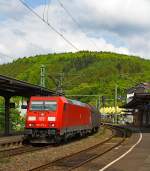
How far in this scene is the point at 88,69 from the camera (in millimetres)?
110750

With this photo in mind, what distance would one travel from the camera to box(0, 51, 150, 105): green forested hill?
7766cm

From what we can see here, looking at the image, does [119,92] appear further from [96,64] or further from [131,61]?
[131,61]

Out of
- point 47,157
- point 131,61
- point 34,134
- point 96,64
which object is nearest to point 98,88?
point 96,64

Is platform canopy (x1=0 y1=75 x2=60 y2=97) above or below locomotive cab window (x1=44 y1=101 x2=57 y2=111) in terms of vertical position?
above

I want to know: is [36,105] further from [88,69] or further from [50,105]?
[88,69]

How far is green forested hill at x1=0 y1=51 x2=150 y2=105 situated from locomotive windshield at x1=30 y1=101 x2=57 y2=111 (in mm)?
39505

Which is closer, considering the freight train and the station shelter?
the freight train

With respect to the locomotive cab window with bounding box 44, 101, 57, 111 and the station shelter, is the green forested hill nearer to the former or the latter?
the station shelter

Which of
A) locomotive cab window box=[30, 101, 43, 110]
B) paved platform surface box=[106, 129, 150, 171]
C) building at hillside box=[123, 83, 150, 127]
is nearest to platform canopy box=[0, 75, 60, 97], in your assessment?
locomotive cab window box=[30, 101, 43, 110]

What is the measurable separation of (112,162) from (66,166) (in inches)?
86.2

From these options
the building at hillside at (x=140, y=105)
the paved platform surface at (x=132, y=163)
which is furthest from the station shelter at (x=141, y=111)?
the paved platform surface at (x=132, y=163)

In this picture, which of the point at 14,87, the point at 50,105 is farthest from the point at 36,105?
the point at 14,87

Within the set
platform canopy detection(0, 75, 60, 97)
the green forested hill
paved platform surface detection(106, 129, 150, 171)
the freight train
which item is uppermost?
the green forested hill

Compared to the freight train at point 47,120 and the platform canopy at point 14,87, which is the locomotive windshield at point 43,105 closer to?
the freight train at point 47,120
